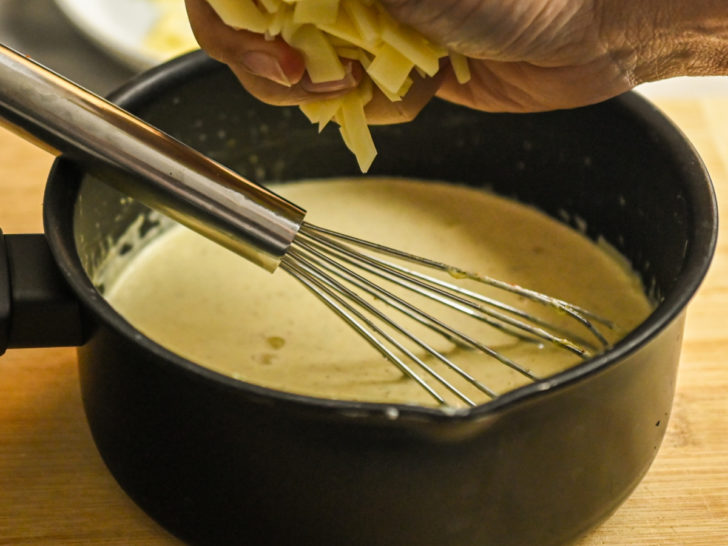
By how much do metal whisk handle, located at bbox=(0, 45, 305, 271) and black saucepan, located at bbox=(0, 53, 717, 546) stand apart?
63 mm

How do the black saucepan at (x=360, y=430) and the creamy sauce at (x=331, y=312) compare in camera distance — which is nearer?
the black saucepan at (x=360, y=430)

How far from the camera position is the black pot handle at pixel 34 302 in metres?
0.69

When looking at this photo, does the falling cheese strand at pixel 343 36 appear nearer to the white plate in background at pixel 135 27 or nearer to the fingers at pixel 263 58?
the fingers at pixel 263 58

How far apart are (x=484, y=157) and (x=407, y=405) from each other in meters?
0.58

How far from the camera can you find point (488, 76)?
3.02 ft

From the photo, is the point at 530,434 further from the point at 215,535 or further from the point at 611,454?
the point at 215,535

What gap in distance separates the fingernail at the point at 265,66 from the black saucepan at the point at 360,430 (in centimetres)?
16

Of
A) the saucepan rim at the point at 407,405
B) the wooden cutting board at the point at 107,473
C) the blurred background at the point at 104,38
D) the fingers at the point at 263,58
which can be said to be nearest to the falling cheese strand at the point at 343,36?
the fingers at the point at 263,58

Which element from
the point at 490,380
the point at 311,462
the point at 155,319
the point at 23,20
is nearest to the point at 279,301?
the point at 155,319

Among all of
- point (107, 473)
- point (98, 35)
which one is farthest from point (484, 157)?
point (98, 35)

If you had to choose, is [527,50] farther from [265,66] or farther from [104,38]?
[104,38]

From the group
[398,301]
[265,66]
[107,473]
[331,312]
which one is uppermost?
[265,66]

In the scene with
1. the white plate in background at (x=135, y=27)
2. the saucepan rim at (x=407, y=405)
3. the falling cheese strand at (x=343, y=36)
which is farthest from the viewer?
the white plate in background at (x=135, y=27)

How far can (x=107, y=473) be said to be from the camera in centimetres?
81
